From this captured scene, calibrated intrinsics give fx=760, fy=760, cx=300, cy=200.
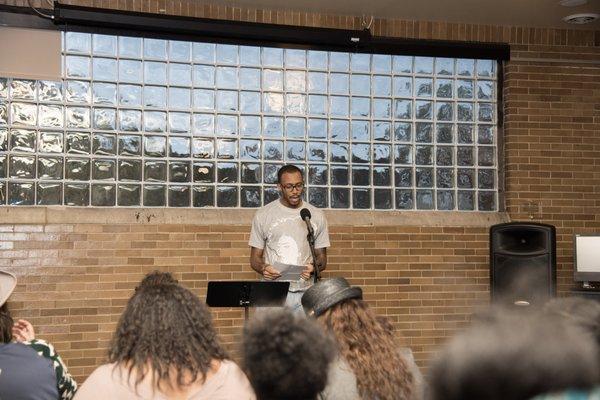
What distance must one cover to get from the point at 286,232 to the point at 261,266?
0.30 metres

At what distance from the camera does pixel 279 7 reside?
22.1 feet

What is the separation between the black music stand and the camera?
482 centimetres

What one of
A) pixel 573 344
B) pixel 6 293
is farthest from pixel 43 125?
pixel 573 344

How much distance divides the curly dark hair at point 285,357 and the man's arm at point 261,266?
3538 millimetres

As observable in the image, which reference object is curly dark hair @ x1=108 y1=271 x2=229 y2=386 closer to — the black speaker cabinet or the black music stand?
the black music stand

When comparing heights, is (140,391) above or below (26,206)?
below

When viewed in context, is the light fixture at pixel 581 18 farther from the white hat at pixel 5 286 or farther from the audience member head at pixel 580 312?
the audience member head at pixel 580 312

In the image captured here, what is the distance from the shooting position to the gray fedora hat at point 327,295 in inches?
105

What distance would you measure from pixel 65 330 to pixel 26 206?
1.05m

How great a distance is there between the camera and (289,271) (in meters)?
5.35

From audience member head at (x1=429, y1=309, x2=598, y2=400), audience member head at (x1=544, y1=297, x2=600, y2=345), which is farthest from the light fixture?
audience member head at (x1=429, y1=309, x2=598, y2=400)

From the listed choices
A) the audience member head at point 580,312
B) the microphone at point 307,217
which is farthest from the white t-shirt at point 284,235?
the audience member head at point 580,312

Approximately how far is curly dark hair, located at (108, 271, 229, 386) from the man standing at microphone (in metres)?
2.80

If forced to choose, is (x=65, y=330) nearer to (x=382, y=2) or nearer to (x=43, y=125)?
(x=43, y=125)
